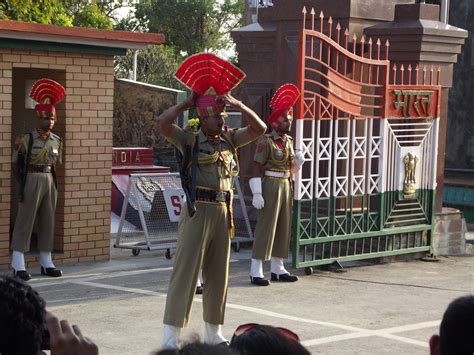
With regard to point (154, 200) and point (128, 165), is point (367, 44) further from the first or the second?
point (128, 165)

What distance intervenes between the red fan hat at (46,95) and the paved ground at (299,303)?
174 centimetres

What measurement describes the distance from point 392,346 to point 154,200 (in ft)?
17.3

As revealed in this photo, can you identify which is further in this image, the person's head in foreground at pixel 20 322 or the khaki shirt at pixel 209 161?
the khaki shirt at pixel 209 161

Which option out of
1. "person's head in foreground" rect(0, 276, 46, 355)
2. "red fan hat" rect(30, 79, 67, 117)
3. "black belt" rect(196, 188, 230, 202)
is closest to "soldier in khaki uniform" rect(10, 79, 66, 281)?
"red fan hat" rect(30, 79, 67, 117)

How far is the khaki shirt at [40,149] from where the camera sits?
411 inches


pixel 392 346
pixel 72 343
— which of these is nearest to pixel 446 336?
pixel 72 343

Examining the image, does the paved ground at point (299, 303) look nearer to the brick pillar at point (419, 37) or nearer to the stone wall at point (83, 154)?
the stone wall at point (83, 154)

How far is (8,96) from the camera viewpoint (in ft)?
35.2

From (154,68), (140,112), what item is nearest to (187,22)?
(154,68)

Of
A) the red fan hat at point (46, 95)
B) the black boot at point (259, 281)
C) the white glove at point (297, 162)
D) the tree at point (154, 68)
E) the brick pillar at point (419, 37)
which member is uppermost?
the tree at point (154, 68)

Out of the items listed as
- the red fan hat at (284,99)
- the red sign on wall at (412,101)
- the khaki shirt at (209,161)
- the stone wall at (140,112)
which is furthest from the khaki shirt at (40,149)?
the stone wall at (140,112)

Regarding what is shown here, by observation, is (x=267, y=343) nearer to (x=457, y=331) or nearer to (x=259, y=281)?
(x=457, y=331)

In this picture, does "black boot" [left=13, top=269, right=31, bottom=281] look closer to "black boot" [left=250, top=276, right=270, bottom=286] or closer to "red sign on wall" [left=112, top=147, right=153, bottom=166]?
"black boot" [left=250, top=276, right=270, bottom=286]

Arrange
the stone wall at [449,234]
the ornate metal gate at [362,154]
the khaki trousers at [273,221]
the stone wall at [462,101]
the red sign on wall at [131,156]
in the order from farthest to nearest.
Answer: the stone wall at [462,101]
the red sign on wall at [131,156]
the stone wall at [449,234]
the ornate metal gate at [362,154]
the khaki trousers at [273,221]
